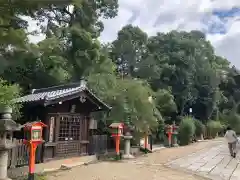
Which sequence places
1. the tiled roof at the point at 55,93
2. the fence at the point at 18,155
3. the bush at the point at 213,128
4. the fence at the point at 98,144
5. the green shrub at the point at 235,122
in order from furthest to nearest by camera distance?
the green shrub at the point at 235,122, the bush at the point at 213,128, the fence at the point at 98,144, the tiled roof at the point at 55,93, the fence at the point at 18,155

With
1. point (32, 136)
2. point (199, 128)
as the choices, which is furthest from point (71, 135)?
point (199, 128)

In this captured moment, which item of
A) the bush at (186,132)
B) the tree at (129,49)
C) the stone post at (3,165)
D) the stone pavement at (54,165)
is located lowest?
the stone pavement at (54,165)

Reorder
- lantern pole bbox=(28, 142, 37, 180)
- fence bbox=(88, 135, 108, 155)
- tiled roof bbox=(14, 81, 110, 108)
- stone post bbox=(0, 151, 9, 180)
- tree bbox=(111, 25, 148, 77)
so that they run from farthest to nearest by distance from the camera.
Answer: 1. tree bbox=(111, 25, 148, 77)
2. fence bbox=(88, 135, 108, 155)
3. tiled roof bbox=(14, 81, 110, 108)
4. lantern pole bbox=(28, 142, 37, 180)
5. stone post bbox=(0, 151, 9, 180)

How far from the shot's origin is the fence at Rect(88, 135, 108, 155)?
1372 centimetres

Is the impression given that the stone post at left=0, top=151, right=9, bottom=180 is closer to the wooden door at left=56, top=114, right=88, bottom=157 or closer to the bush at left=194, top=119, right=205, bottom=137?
the wooden door at left=56, top=114, right=88, bottom=157

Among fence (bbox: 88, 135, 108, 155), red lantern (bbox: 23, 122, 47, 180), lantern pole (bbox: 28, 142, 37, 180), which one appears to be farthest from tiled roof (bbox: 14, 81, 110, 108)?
lantern pole (bbox: 28, 142, 37, 180)

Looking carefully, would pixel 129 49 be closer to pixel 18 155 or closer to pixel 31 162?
pixel 18 155

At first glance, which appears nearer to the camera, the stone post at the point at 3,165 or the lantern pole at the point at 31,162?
the stone post at the point at 3,165

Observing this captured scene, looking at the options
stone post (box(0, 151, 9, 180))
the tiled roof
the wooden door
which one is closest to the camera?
stone post (box(0, 151, 9, 180))

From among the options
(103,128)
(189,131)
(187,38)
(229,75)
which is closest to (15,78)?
(103,128)

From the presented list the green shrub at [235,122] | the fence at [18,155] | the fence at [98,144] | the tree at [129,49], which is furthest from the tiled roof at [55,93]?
the green shrub at [235,122]

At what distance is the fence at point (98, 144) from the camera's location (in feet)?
45.0

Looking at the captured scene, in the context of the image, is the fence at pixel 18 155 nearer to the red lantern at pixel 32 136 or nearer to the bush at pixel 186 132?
the red lantern at pixel 32 136

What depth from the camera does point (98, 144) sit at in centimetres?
1412
